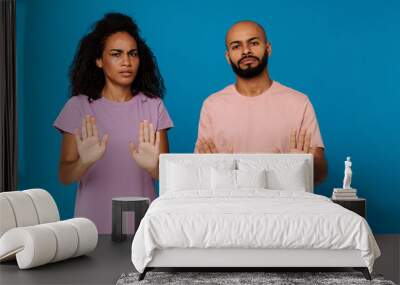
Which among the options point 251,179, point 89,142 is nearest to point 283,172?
point 251,179

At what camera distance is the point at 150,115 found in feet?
25.6

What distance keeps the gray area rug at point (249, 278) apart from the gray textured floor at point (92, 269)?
214 millimetres

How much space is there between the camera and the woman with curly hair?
7.71 metres

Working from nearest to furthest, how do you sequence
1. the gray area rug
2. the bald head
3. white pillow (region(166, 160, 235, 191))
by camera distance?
the gray area rug
white pillow (region(166, 160, 235, 191))
the bald head

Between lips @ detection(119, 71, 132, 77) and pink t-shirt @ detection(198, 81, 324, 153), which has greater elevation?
lips @ detection(119, 71, 132, 77)

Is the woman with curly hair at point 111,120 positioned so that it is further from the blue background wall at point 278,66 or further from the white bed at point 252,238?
the white bed at point 252,238

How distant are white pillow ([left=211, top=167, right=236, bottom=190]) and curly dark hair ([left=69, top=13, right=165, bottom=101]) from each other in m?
1.45

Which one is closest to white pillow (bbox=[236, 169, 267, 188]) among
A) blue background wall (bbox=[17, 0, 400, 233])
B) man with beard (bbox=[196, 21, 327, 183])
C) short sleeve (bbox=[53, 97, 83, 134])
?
man with beard (bbox=[196, 21, 327, 183])

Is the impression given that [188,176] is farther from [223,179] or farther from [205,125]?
[205,125]

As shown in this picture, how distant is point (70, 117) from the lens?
7.80m

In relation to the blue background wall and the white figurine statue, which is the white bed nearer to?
the white figurine statue

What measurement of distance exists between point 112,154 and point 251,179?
5.95 ft

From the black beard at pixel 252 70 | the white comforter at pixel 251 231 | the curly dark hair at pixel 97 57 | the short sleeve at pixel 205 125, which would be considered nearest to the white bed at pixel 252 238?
the white comforter at pixel 251 231

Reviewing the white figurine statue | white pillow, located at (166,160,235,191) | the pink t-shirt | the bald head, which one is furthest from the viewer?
the bald head
